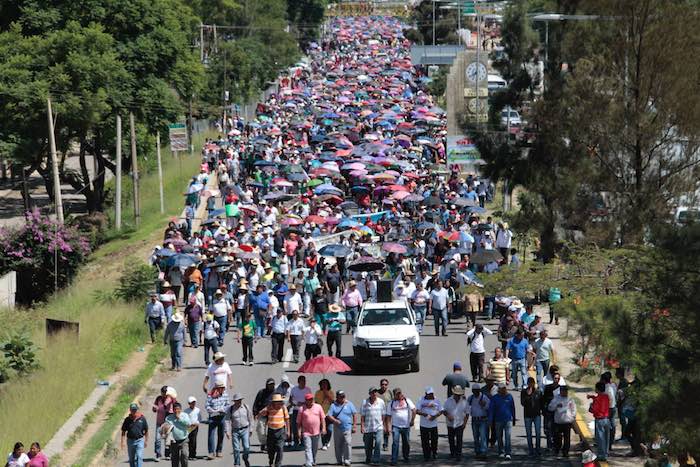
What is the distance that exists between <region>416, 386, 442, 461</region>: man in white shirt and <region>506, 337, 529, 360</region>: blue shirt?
3.80 m

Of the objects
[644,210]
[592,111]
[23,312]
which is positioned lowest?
[23,312]

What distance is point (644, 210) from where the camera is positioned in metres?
25.6

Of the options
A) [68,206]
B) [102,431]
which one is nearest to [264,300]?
[102,431]

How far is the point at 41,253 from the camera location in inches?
1618

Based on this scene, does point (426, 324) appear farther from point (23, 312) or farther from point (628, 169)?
point (23, 312)

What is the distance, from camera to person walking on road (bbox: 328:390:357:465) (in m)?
20.9

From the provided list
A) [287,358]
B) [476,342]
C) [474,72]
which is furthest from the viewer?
[474,72]

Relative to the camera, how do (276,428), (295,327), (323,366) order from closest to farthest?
(276,428) < (323,366) < (295,327)

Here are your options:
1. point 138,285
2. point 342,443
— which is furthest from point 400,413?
point 138,285

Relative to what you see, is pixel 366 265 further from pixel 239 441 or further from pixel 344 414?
pixel 239 441

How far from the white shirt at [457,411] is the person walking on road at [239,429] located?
10.2 feet

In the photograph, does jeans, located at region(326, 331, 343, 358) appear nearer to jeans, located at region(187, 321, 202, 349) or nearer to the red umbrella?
jeans, located at region(187, 321, 202, 349)

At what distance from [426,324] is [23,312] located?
12.8m

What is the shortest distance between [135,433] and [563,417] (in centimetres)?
643
